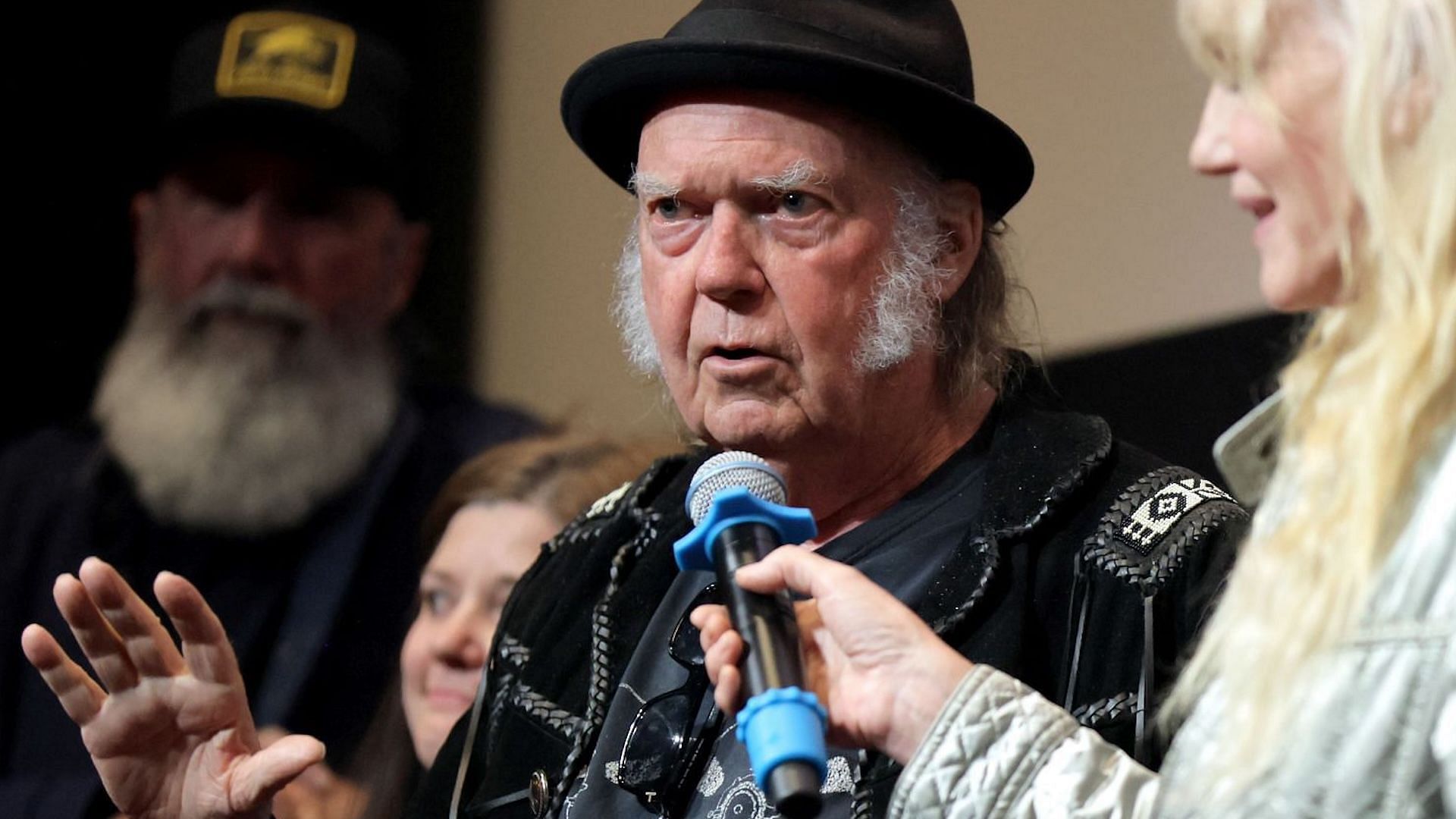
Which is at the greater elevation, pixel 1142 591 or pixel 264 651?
pixel 1142 591

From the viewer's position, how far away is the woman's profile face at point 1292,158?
3.62 feet

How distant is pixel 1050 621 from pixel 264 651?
1.62 m

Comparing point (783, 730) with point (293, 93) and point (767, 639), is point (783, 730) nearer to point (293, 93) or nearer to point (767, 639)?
point (767, 639)

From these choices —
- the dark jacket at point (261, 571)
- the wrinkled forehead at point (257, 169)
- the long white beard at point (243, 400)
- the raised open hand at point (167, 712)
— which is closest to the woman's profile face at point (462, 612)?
the dark jacket at point (261, 571)

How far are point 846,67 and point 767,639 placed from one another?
73 cm

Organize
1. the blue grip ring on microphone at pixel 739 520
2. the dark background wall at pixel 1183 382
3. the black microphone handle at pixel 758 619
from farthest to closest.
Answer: the dark background wall at pixel 1183 382 → the blue grip ring on microphone at pixel 739 520 → the black microphone handle at pixel 758 619

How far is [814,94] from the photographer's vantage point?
182 cm

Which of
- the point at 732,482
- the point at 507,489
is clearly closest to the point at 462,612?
the point at 507,489

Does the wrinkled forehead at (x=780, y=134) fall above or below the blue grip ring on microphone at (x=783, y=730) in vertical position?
above

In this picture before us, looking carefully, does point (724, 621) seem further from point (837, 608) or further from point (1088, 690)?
point (1088, 690)

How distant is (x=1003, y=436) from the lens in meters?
1.81

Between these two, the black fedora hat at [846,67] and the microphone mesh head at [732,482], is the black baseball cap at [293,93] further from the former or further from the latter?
the microphone mesh head at [732,482]

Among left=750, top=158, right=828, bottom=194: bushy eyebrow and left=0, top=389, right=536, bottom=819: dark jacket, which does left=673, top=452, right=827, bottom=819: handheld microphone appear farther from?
left=0, top=389, right=536, bottom=819: dark jacket

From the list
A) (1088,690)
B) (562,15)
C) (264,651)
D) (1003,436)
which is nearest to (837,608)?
(1088,690)
